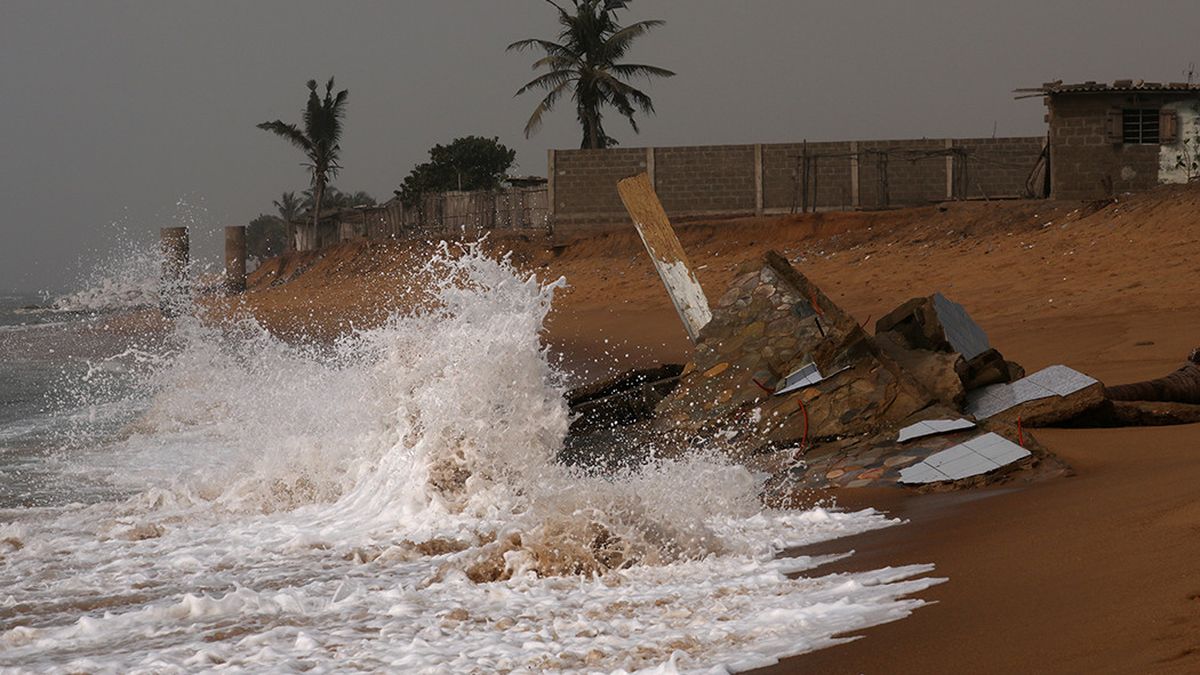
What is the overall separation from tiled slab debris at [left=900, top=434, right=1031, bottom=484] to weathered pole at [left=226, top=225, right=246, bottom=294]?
42.4 m

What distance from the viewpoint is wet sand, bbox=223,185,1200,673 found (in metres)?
3.86

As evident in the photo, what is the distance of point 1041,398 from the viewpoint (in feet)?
27.6

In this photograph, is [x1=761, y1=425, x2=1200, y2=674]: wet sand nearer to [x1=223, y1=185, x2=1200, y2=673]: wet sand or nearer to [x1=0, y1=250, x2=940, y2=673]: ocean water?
[x1=223, y1=185, x2=1200, y2=673]: wet sand

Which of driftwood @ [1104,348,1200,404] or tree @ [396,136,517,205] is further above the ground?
tree @ [396,136,517,205]

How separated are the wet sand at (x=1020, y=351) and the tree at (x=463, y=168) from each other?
1690 cm

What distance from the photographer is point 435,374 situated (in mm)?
8852

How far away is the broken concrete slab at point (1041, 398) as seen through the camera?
8211 millimetres

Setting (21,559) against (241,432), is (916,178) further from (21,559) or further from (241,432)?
(21,559)

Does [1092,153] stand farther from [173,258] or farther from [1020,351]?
[173,258]

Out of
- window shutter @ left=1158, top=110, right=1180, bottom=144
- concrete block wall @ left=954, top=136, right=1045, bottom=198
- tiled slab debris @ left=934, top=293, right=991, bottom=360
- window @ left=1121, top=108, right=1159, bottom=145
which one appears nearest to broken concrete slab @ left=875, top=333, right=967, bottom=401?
tiled slab debris @ left=934, top=293, right=991, bottom=360

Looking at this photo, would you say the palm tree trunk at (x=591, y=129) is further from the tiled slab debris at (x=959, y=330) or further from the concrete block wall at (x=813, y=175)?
the tiled slab debris at (x=959, y=330)

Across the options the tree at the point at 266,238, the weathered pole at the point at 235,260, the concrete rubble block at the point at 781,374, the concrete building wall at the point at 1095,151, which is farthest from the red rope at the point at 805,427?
the tree at the point at 266,238

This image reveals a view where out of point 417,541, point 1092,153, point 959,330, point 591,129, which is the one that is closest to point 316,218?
point 591,129

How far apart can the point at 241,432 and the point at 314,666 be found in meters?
7.21
